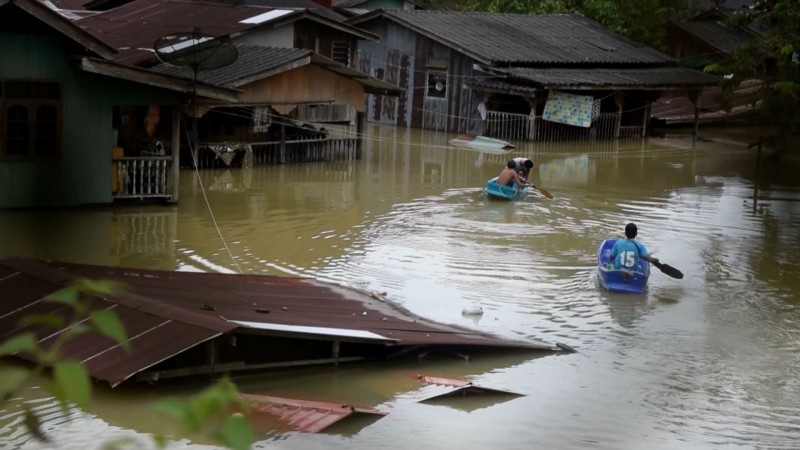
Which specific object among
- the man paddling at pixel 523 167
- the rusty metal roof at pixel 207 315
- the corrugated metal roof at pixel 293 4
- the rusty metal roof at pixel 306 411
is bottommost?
the rusty metal roof at pixel 306 411

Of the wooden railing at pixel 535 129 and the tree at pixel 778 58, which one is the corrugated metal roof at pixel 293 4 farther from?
the tree at pixel 778 58

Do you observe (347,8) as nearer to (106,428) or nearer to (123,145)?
(123,145)

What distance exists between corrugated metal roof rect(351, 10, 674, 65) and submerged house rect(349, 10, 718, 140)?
49 millimetres

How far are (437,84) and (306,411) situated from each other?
28.8 meters

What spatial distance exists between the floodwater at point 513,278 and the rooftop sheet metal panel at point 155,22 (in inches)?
154

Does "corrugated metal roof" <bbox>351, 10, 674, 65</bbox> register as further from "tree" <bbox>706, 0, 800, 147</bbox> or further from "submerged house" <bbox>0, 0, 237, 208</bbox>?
"submerged house" <bbox>0, 0, 237, 208</bbox>

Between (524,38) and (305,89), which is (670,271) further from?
(524,38)

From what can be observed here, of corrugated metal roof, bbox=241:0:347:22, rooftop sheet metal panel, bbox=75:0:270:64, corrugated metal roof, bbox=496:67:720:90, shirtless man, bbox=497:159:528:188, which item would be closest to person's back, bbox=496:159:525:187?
shirtless man, bbox=497:159:528:188

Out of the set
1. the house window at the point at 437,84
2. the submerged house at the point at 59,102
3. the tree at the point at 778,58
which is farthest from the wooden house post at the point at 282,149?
the house window at the point at 437,84

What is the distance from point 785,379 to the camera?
1316 cm

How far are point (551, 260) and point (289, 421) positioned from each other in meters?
9.34

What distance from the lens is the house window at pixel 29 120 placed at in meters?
19.6

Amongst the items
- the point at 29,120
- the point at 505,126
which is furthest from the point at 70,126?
the point at 505,126

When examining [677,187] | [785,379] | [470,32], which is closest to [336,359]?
[785,379]
